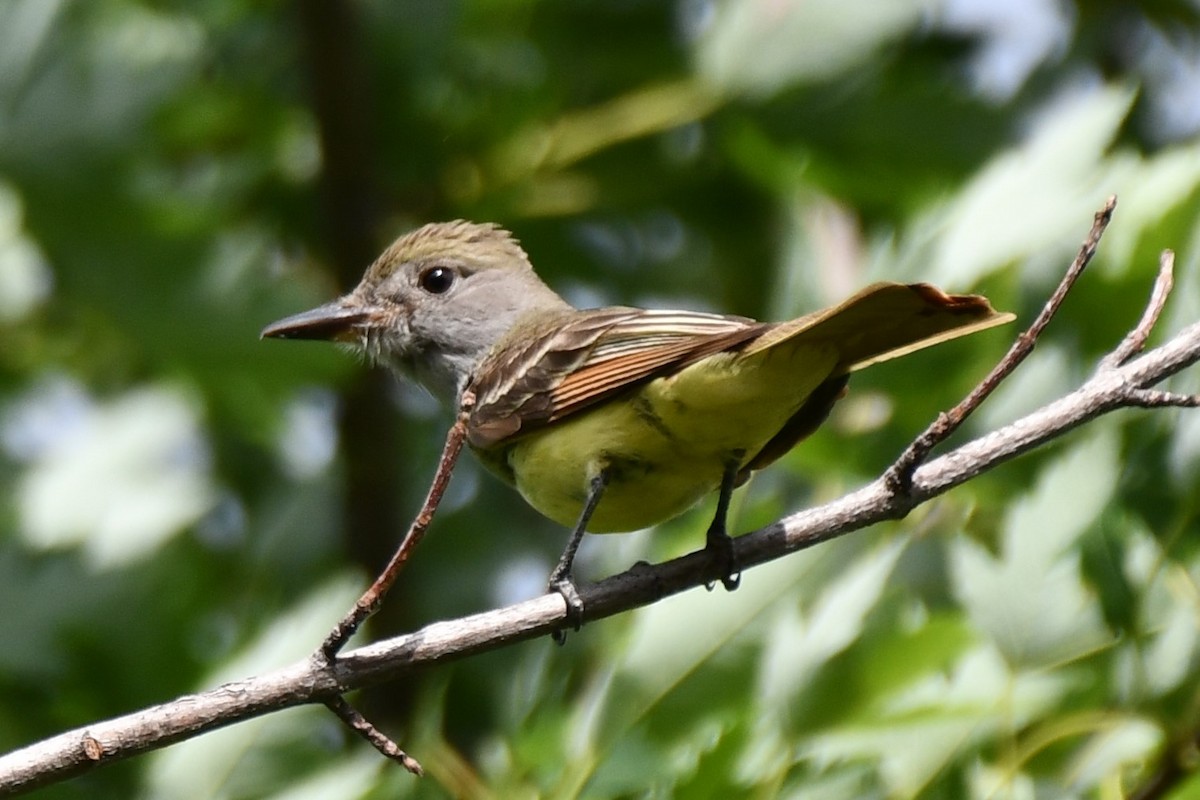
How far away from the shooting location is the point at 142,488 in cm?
595

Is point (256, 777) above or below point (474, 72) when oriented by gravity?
below

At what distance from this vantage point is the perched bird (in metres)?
3.53

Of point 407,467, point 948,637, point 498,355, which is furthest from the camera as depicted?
point 407,467

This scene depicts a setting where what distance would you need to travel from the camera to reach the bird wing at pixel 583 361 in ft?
13.1

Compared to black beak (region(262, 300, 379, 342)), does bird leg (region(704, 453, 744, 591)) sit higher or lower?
lower

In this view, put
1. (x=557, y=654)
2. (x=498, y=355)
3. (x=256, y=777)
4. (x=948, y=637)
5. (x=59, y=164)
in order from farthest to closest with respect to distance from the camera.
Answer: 1. (x=59, y=164)
2. (x=498, y=355)
3. (x=557, y=654)
4. (x=256, y=777)
5. (x=948, y=637)

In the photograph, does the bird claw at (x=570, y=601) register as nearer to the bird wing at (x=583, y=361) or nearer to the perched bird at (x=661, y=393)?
the perched bird at (x=661, y=393)

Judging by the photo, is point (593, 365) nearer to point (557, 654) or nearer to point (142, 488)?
point (557, 654)

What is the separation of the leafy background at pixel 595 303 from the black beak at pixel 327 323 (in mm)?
100

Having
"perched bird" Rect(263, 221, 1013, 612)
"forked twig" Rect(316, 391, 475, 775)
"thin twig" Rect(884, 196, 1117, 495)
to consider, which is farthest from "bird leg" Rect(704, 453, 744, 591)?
"forked twig" Rect(316, 391, 475, 775)

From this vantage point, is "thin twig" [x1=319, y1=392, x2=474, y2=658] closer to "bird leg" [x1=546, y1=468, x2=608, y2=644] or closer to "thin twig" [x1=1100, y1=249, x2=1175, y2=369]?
"bird leg" [x1=546, y1=468, x2=608, y2=644]

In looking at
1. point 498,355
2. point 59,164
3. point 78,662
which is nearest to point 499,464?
point 498,355

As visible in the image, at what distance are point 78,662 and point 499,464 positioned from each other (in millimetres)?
1343

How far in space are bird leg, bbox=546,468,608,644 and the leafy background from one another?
0.22 m
